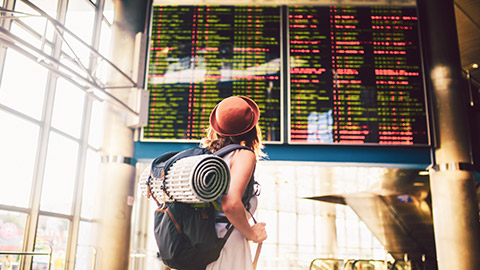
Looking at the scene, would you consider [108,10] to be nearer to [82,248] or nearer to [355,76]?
[82,248]

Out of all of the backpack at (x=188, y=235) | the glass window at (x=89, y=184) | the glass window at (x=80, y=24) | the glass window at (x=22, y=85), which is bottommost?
the backpack at (x=188, y=235)

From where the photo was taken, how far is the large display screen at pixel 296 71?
5992mm

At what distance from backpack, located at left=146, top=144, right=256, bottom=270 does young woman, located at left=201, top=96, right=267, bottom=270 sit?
0.05 m

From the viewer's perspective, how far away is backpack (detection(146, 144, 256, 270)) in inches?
50.2

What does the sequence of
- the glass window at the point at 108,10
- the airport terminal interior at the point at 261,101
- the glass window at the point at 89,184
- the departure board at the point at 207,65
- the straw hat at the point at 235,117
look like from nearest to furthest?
the straw hat at the point at 235,117
the airport terminal interior at the point at 261,101
the departure board at the point at 207,65
the glass window at the point at 89,184
the glass window at the point at 108,10

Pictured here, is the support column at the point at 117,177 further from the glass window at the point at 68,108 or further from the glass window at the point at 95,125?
the glass window at the point at 95,125

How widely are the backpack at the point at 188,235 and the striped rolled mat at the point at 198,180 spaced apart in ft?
0.20

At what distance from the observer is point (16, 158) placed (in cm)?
561

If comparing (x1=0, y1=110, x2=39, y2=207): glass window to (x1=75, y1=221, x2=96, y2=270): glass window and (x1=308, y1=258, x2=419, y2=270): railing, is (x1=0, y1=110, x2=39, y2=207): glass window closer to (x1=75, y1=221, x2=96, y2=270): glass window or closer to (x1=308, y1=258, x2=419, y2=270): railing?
(x1=75, y1=221, x2=96, y2=270): glass window

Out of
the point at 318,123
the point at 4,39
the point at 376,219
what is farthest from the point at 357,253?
the point at 4,39

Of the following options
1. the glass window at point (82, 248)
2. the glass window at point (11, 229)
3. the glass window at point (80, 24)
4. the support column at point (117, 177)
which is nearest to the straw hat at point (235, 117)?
the glass window at point (11, 229)

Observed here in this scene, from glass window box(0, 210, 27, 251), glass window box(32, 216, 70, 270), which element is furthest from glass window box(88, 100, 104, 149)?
glass window box(0, 210, 27, 251)

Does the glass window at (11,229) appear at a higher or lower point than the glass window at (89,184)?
lower

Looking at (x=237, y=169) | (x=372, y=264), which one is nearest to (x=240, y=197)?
(x=237, y=169)
